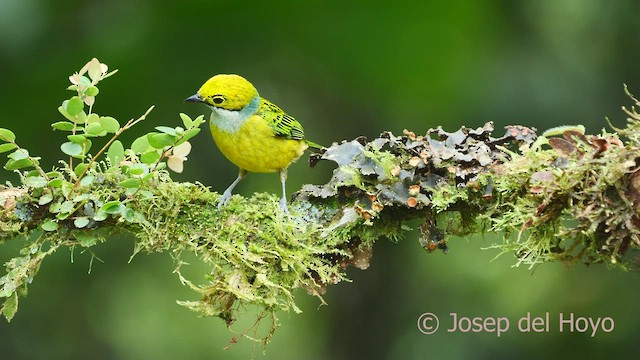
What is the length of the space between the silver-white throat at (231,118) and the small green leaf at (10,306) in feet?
3.00

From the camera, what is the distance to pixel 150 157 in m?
2.54

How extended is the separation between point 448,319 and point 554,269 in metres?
0.65

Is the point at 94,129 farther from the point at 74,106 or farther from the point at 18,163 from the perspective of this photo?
the point at 18,163

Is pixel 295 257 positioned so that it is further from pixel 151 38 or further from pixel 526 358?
pixel 526 358

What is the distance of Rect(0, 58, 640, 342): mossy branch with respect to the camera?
2.43m

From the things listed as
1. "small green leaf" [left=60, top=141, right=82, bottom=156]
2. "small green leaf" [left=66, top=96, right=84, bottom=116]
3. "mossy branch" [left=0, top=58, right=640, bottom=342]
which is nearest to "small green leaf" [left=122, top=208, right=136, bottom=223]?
"mossy branch" [left=0, top=58, right=640, bottom=342]

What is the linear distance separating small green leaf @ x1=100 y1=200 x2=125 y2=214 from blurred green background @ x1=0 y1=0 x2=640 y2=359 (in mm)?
1709

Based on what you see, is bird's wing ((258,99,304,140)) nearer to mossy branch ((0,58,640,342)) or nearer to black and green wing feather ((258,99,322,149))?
black and green wing feather ((258,99,322,149))

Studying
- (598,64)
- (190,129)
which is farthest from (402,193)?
(598,64)

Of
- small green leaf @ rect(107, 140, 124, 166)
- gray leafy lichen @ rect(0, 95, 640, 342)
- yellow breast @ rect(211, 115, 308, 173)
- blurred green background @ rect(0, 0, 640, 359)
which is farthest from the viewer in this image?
blurred green background @ rect(0, 0, 640, 359)

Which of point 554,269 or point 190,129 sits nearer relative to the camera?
point 190,129

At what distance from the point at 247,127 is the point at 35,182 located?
810mm

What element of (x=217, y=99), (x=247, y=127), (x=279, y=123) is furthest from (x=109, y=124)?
(x=279, y=123)

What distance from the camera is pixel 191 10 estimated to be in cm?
429
